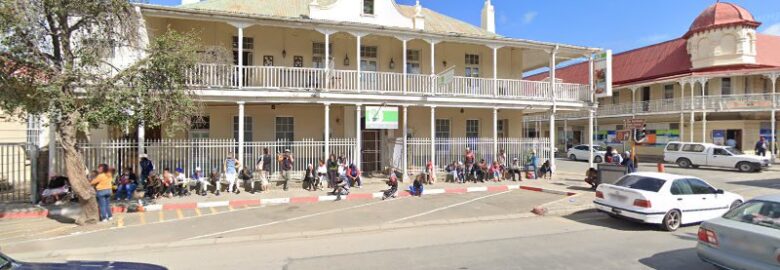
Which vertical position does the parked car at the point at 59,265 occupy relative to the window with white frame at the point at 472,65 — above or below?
below

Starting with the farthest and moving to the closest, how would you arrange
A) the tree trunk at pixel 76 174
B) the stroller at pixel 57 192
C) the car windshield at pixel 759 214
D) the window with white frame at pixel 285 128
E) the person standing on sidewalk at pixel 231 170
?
1. the window with white frame at pixel 285 128
2. the person standing on sidewalk at pixel 231 170
3. the stroller at pixel 57 192
4. the tree trunk at pixel 76 174
5. the car windshield at pixel 759 214

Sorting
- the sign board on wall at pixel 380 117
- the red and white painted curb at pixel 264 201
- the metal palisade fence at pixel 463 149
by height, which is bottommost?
the red and white painted curb at pixel 264 201

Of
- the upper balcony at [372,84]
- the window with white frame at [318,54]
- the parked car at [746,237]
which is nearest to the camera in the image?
the parked car at [746,237]

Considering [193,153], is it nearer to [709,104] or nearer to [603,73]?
[603,73]

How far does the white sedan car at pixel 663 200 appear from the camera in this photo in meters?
9.08

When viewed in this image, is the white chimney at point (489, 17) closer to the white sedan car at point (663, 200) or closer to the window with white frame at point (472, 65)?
the window with white frame at point (472, 65)

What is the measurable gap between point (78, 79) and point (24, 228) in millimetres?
3492

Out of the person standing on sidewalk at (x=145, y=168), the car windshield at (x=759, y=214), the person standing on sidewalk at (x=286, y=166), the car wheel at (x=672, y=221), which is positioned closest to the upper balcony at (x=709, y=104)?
the car wheel at (x=672, y=221)

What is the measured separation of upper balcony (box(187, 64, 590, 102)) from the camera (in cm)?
1534

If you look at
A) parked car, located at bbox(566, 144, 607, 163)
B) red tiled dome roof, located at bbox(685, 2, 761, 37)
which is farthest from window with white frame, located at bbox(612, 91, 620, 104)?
red tiled dome roof, located at bbox(685, 2, 761, 37)

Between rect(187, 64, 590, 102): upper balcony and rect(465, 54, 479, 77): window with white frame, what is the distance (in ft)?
6.07

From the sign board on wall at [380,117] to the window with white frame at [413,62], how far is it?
13.5 ft

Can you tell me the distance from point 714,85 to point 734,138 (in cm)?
375

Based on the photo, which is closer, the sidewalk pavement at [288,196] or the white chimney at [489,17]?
the sidewalk pavement at [288,196]
